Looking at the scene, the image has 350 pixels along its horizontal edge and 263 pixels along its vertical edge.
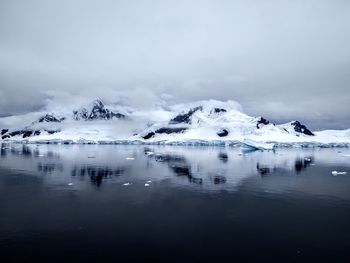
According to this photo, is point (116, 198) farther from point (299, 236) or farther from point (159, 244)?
point (299, 236)

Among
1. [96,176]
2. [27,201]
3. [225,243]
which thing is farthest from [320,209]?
[96,176]

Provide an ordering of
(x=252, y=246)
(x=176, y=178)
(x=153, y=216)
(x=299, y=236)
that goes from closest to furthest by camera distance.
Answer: (x=252, y=246) → (x=299, y=236) → (x=153, y=216) → (x=176, y=178)

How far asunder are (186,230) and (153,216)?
3236 mm

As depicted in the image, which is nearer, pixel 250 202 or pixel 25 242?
pixel 25 242

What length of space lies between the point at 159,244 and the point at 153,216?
15.4 ft

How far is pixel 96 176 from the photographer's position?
36938 millimetres

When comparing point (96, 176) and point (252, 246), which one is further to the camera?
point (96, 176)

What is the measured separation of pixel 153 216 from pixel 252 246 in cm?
713

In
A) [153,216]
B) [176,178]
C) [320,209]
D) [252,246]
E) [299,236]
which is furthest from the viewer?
[176,178]

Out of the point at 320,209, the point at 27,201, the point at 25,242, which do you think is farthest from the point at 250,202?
the point at 27,201

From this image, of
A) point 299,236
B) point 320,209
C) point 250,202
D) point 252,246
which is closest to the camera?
point 252,246

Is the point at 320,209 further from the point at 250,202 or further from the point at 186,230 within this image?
the point at 186,230

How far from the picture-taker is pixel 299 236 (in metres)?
16.1

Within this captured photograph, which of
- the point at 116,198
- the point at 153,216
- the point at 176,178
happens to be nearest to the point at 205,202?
the point at 153,216
